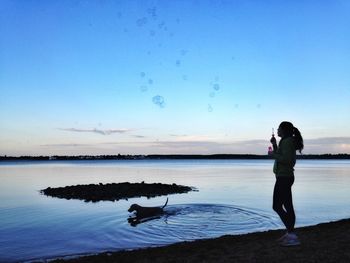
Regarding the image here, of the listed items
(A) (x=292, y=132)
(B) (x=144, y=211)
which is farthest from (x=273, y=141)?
(B) (x=144, y=211)

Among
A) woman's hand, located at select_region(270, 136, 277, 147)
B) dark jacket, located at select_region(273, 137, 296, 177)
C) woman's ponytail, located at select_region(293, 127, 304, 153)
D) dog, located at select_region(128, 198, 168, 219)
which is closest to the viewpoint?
dark jacket, located at select_region(273, 137, 296, 177)

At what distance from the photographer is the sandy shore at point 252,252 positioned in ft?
34.3

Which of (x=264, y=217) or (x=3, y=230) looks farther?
(x=264, y=217)

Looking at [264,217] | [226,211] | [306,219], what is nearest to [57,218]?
[226,211]

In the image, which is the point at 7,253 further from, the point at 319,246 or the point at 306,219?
the point at 306,219

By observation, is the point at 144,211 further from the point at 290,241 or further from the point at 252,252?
the point at 290,241

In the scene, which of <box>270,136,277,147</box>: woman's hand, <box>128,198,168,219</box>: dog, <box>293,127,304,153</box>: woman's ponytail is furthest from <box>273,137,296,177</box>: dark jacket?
<box>128,198,168,219</box>: dog

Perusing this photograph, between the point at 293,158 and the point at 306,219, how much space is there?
16.7 meters

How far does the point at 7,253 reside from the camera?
17.8 meters

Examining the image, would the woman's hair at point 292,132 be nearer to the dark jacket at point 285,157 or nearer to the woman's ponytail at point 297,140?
the woman's ponytail at point 297,140

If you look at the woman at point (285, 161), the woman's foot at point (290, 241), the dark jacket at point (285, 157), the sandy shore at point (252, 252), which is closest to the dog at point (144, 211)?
the sandy shore at point (252, 252)

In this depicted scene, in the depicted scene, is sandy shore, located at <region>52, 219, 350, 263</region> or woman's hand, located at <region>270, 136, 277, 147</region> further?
woman's hand, located at <region>270, 136, 277, 147</region>

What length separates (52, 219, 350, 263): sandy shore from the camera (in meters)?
10.5

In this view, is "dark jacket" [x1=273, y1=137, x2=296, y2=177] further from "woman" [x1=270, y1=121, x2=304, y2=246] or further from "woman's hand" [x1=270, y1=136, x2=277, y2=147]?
"woman's hand" [x1=270, y1=136, x2=277, y2=147]
